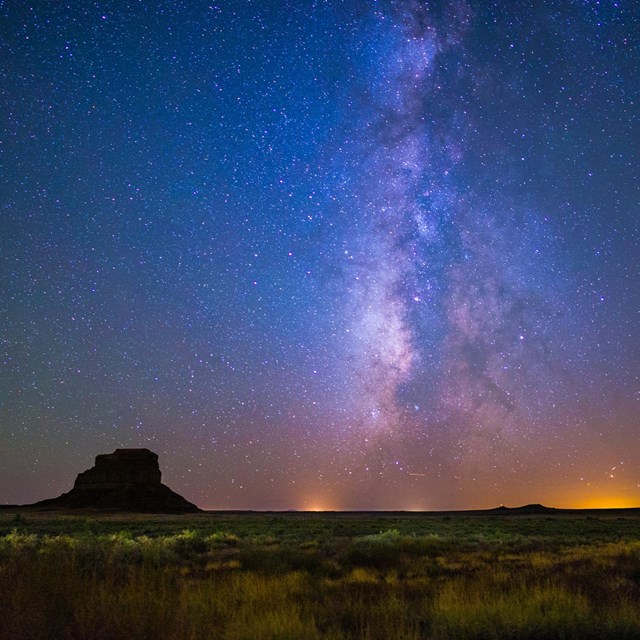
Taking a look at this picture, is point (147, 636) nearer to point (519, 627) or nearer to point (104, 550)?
point (519, 627)

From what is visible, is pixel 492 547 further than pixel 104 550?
Yes

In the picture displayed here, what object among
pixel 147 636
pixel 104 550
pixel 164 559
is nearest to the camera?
pixel 147 636

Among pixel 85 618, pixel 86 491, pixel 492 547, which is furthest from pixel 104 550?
pixel 86 491

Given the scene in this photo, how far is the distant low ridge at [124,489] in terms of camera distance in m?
120

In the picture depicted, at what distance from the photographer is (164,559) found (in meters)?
15.6

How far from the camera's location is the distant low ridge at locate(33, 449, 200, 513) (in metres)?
120

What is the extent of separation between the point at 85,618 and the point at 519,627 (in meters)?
5.19

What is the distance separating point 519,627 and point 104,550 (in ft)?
34.0

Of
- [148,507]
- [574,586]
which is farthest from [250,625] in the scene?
[148,507]

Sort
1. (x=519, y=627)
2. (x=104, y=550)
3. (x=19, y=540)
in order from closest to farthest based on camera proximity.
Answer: (x=519, y=627)
(x=104, y=550)
(x=19, y=540)

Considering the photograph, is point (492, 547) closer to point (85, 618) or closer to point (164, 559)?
point (164, 559)

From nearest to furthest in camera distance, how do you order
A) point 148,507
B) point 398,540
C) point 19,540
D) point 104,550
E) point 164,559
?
1. point 104,550
2. point 164,559
3. point 398,540
4. point 19,540
5. point 148,507

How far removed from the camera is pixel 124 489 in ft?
421

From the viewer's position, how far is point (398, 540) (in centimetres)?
2067
